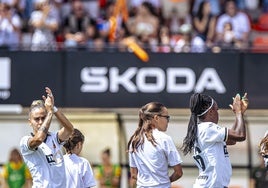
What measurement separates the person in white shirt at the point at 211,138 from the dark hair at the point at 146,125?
0.45 meters

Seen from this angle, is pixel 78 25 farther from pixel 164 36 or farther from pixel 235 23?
pixel 235 23

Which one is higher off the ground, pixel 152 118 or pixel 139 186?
pixel 152 118

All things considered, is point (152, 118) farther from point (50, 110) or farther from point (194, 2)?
point (194, 2)

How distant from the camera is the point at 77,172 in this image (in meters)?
12.0

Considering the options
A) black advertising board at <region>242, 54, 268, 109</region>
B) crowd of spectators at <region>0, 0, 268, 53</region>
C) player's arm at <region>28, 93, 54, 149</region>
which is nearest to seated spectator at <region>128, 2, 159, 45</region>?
crowd of spectators at <region>0, 0, 268, 53</region>

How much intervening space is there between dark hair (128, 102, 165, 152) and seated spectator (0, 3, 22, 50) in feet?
27.0

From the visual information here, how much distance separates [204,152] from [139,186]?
900 mm

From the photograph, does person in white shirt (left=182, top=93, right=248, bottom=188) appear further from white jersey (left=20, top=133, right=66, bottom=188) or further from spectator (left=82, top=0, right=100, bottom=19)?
spectator (left=82, top=0, right=100, bottom=19)

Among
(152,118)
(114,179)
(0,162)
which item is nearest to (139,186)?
(152,118)

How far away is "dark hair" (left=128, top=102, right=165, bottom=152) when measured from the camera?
11321 millimetres

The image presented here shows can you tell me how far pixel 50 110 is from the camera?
10984 mm

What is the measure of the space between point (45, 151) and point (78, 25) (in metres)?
9.02

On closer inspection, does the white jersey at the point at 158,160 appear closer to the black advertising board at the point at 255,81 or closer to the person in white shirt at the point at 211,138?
the person in white shirt at the point at 211,138

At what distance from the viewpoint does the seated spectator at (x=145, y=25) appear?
19.6m
